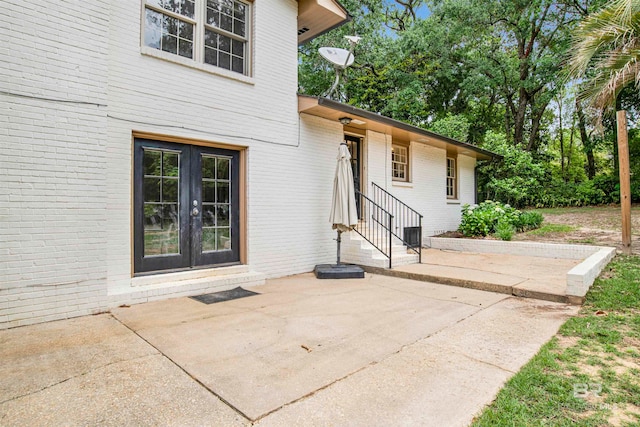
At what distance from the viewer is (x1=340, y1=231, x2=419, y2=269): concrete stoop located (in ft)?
22.5

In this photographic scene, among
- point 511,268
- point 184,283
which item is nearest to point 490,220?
point 511,268

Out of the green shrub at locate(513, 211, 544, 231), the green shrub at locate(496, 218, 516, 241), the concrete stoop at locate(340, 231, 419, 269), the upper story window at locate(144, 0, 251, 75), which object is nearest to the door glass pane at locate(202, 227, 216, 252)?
the upper story window at locate(144, 0, 251, 75)

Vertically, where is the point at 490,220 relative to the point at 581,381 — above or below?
above

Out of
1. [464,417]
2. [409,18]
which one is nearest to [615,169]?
[409,18]

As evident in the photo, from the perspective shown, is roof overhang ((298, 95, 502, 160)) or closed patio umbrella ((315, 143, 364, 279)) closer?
closed patio umbrella ((315, 143, 364, 279))

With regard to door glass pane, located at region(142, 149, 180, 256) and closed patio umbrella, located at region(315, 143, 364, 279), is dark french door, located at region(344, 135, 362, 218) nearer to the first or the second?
closed patio umbrella, located at region(315, 143, 364, 279)

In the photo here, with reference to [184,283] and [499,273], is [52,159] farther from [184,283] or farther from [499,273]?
[499,273]

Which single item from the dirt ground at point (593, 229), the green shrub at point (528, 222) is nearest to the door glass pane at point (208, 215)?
the dirt ground at point (593, 229)

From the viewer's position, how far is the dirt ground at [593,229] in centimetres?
877

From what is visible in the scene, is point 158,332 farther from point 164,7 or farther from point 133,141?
point 164,7

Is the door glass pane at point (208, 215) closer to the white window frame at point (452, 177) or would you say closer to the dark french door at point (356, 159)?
the dark french door at point (356, 159)

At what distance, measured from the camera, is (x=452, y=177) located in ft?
40.0

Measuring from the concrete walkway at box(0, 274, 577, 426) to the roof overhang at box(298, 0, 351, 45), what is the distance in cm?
575

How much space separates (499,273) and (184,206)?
543 centimetres
